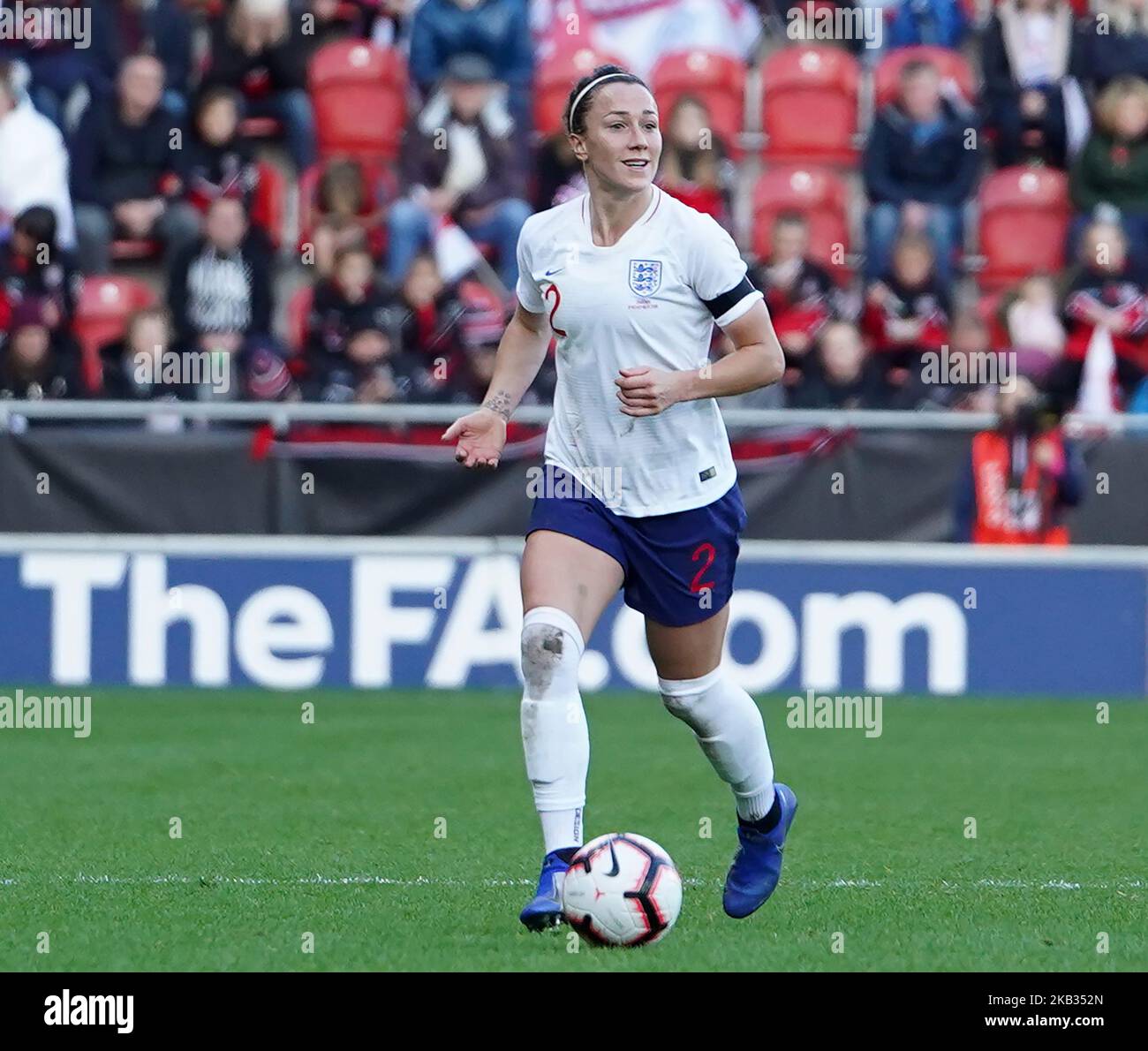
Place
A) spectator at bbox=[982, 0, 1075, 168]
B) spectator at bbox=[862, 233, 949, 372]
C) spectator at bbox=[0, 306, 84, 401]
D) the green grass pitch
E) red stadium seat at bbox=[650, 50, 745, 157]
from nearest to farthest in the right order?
1. the green grass pitch
2. spectator at bbox=[0, 306, 84, 401]
3. spectator at bbox=[862, 233, 949, 372]
4. spectator at bbox=[982, 0, 1075, 168]
5. red stadium seat at bbox=[650, 50, 745, 157]

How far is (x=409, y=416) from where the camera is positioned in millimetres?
12641

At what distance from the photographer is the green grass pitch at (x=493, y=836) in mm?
5648

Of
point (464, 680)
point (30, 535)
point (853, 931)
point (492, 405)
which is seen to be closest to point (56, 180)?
point (30, 535)

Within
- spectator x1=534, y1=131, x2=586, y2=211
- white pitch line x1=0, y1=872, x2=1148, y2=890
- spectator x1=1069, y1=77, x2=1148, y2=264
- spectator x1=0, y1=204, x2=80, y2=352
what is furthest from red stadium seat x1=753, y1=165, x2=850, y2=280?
white pitch line x1=0, y1=872, x2=1148, y2=890

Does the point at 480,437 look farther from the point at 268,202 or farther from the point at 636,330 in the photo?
the point at 268,202

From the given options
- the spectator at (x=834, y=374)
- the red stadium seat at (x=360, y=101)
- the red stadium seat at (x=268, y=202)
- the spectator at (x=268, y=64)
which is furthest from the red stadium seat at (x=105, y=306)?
the spectator at (x=834, y=374)

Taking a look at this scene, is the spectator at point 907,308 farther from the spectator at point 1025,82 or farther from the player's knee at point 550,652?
the player's knee at point 550,652

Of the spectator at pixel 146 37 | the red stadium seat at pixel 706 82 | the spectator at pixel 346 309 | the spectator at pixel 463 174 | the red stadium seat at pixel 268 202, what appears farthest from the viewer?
the red stadium seat at pixel 706 82

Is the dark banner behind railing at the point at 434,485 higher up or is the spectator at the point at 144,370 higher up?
the spectator at the point at 144,370

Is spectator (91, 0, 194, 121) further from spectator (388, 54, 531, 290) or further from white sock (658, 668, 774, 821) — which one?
white sock (658, 668, 774, 821)

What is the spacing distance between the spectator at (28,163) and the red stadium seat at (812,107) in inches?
182

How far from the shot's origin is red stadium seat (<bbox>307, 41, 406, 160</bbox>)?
615 inches

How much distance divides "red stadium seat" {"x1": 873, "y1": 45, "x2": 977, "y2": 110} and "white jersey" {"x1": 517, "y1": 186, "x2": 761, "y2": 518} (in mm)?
9747

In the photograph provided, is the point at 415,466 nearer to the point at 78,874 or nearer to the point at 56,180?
the point at 56,180
